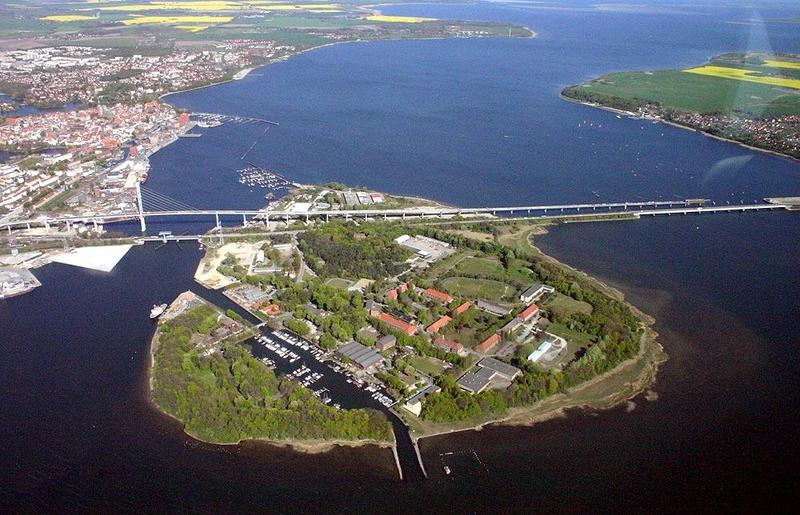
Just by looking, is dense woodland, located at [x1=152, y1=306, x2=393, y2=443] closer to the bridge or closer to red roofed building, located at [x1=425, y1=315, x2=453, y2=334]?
red roofed building, located at [x1=425, y1=315, x2=453, y2=334]

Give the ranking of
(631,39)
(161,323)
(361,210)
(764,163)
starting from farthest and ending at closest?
(631,39)
(764,163)
(361,210)
(161,323)

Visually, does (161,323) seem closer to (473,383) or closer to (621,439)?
(473,383)

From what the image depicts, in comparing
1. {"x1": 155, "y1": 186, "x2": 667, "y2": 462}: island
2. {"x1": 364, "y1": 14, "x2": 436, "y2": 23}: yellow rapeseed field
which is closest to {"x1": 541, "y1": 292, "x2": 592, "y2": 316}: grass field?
{"x1": 155, "y1": 186, "x2": 667, "y2": 462}: island

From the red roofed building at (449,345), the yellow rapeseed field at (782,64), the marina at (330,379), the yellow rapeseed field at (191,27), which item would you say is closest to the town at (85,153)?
the marina at (330,379)

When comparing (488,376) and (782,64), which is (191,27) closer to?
(782,64)

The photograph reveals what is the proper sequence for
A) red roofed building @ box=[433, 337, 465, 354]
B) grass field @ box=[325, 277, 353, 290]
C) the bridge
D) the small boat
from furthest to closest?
the bridge
grass field @ box=[325, 277, 353, 290]
the small boat
red roofed building @ box=[433, 337, 465, 354]

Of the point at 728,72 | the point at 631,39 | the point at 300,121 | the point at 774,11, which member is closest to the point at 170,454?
the point at 300,121

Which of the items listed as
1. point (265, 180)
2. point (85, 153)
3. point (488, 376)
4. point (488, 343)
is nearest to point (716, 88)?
point (265, 180)
